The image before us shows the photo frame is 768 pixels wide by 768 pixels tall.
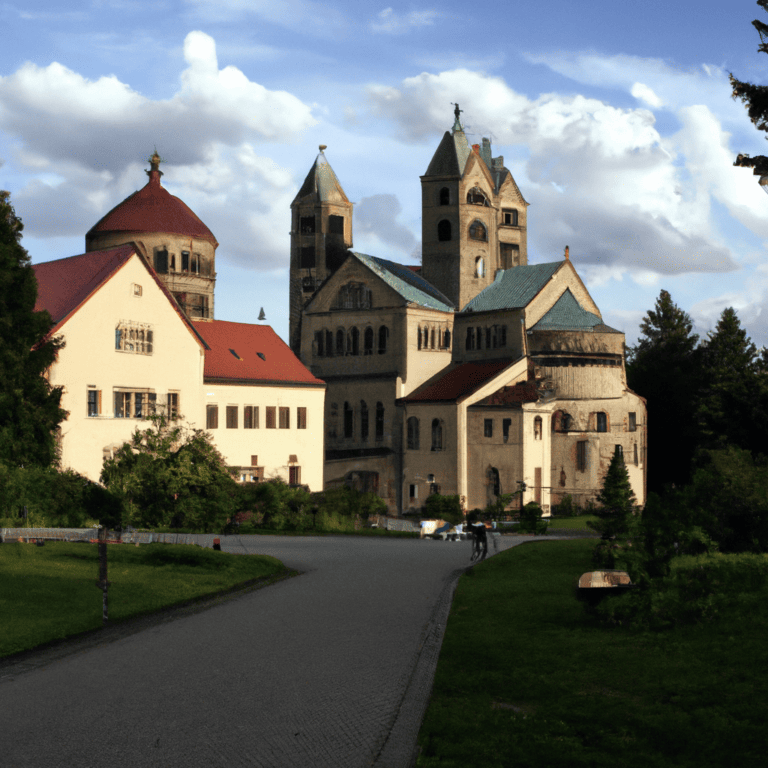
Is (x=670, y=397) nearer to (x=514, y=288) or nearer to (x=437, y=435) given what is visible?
(x=514, y=288)

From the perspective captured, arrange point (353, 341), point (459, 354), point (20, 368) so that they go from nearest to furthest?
point (20, 368), point (353, 341), point (459, 354)

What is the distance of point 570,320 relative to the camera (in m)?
71.3

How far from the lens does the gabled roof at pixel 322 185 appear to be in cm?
8088

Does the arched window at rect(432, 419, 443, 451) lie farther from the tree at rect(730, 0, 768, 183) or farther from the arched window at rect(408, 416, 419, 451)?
the tree at rect(730, 0, 768, 183)

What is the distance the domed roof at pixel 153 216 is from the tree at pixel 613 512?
33305 mm

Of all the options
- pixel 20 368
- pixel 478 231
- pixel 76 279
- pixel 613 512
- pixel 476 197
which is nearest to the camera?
pixel 613 512

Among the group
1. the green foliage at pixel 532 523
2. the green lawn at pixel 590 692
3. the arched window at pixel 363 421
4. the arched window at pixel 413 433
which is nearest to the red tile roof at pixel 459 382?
the arched window at pixel 413 433

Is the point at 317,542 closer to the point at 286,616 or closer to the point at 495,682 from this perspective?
the point at 286,616

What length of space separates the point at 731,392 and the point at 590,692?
3657 centimetres

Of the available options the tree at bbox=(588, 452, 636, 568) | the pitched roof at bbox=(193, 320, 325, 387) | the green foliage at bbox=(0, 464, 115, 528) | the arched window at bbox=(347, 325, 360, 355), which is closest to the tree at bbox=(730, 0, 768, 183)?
the tree at bbox=(588, 452, 636, 568)

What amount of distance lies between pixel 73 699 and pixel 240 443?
47.2 meters

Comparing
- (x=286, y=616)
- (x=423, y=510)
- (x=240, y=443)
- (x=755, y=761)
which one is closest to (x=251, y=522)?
(x=240, y=443)

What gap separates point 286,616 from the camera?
66.2 feet

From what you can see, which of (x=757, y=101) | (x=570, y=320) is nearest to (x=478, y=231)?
(x=570, y=320)
